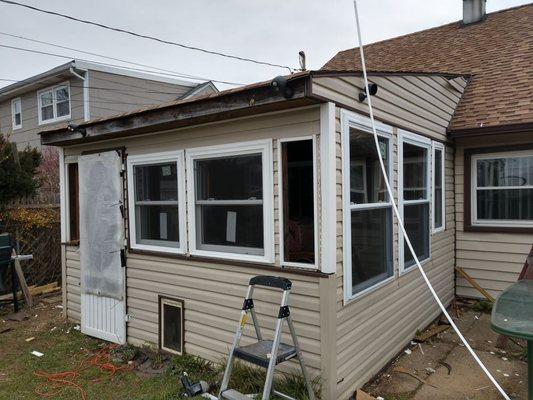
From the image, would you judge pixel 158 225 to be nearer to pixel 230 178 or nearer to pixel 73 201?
pixel 230 178

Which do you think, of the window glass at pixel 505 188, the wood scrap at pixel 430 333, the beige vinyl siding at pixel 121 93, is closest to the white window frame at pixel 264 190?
the wood scrap at pixel 430 333

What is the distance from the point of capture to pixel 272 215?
142 inches

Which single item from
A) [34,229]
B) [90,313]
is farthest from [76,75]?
[90,313]

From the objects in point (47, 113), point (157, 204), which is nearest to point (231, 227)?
point (157, 204)

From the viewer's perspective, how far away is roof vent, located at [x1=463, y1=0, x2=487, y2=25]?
949 cm

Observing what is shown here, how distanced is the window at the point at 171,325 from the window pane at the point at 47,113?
11705mm

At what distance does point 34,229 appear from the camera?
7.62 metres

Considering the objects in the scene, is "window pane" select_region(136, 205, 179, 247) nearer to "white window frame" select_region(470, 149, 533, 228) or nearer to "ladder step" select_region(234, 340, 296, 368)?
"ladder step" select_region(234, 340, 296, 368)

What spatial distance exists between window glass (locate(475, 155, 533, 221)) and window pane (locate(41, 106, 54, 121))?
1310 centimetres

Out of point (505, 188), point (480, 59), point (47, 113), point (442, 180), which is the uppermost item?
point (47, 113)

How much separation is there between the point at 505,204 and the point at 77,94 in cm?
1201

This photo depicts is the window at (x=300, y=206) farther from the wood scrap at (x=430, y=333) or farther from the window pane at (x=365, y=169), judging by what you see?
the wood scrap at (x=430, y=333)

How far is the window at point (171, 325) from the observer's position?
14.5 ft

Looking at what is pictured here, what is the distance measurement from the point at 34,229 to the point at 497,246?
783 centimetres
